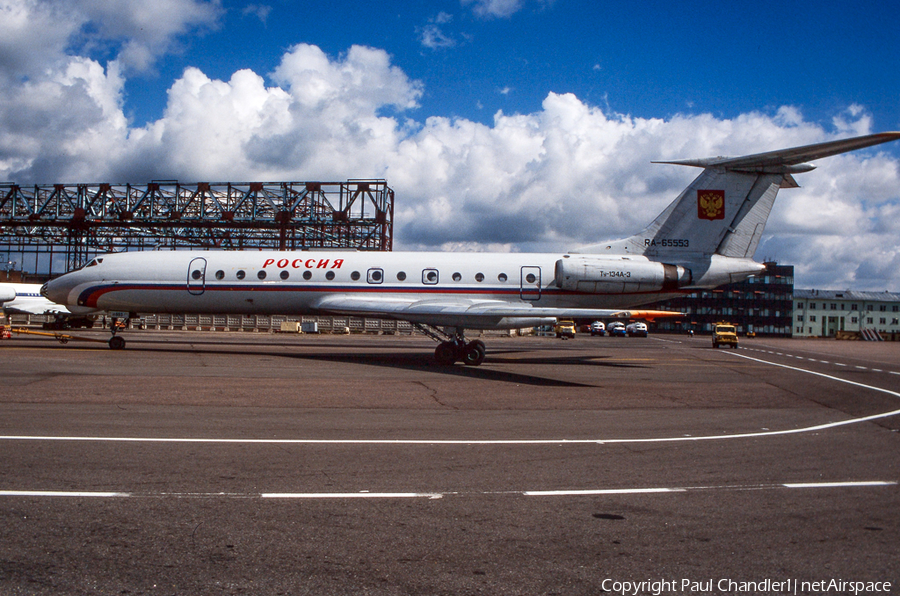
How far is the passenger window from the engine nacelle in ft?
13.2

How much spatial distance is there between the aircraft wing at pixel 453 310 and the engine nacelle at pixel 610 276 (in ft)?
4.02

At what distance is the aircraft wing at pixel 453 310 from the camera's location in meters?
17.7

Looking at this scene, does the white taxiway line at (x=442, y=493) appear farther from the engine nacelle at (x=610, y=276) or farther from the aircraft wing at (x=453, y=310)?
the engine nacelle at (x=610, y=276)

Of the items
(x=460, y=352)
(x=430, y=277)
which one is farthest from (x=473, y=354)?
(x=430, y=277)

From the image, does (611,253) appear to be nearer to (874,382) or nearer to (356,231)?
(874,382)

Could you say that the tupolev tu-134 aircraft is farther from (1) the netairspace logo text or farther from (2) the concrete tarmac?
(1) the netairspace logo text

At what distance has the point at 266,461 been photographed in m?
6.93

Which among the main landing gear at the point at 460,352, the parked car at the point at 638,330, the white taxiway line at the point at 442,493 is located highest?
the main landing gear at the point at 460,352

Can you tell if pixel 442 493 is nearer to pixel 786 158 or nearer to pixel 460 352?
pixel 460 352

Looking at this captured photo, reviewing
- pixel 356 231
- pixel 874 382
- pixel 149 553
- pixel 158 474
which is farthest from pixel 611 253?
pixel 356 231

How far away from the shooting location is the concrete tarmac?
4082 mm

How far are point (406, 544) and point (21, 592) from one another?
7.67 feet

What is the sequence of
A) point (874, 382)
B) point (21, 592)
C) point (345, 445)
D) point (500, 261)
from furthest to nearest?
point (500, 261) < point (874, 382) < point (345, 445) < point (21, 592)

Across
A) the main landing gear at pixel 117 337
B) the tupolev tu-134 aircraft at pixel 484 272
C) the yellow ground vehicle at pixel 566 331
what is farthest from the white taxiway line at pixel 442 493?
the yellow ground vehicle at pixel 566 331
